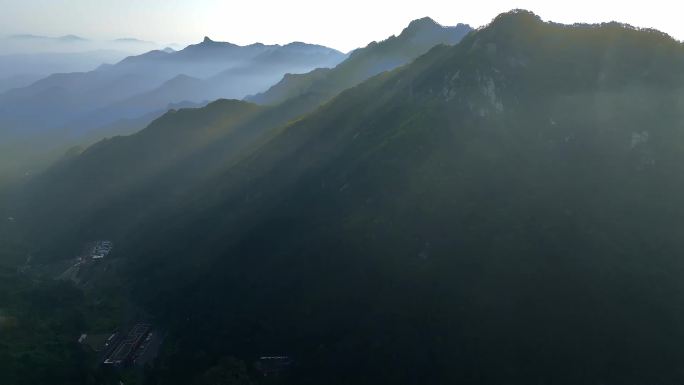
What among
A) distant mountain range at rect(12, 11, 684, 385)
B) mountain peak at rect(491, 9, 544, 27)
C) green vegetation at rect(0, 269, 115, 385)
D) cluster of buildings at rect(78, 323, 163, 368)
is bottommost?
cluster of buildings at rect(78, 323, 163, 368)

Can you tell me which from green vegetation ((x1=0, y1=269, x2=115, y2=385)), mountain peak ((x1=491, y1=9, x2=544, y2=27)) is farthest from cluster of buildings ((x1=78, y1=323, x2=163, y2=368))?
mountain peak ((x1=491, y1=9, x2=544, y2=27))

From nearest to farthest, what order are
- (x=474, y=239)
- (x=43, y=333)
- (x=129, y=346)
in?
(x=474, y=239), (x=43, y=333), (x=129, y=346)

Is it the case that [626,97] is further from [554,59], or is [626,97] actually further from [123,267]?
[123,267]

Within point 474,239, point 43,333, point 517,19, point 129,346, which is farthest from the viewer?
point 517,19

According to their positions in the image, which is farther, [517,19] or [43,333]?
[517,19]

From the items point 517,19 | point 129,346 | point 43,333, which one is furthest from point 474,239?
point 43,333

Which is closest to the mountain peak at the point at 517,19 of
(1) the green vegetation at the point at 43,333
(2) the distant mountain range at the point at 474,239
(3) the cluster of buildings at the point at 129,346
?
(2) the distant mountain range at the point at 474,239

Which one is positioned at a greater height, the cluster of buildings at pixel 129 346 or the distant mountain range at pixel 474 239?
the distant mountain range at pixel 474 239

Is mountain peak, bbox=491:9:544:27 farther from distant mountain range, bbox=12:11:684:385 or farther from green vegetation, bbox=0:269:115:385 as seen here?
green vegetation, bbox=0:269:115:385

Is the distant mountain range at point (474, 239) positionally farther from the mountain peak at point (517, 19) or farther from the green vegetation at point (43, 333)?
the green vegetation at point (43, 333)

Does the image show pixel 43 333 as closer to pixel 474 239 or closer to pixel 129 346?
pixel 129 346
